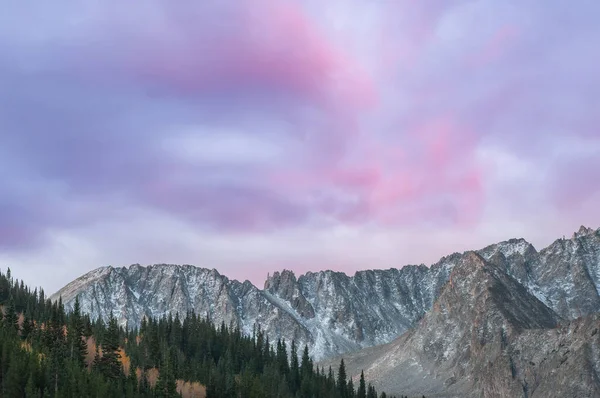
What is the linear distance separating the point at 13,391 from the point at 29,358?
62.9ft

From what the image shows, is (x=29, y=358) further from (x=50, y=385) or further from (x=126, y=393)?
(x=126, y=393)

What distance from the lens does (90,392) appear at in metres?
184

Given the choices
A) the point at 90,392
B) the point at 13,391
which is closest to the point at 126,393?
the point at 90,392

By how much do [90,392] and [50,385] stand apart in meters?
10.7

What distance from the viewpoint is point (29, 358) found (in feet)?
643

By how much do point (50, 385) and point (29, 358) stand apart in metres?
12.8

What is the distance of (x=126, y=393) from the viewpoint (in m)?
198

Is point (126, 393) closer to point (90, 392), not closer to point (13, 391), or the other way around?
point (90, 392)

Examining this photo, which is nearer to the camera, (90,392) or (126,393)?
(90,392)

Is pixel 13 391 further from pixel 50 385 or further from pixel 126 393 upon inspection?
pixel 126 393

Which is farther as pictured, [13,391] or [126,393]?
[126,393]

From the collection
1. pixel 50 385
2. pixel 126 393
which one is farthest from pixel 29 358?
pixel 126 393

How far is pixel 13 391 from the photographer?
178m
